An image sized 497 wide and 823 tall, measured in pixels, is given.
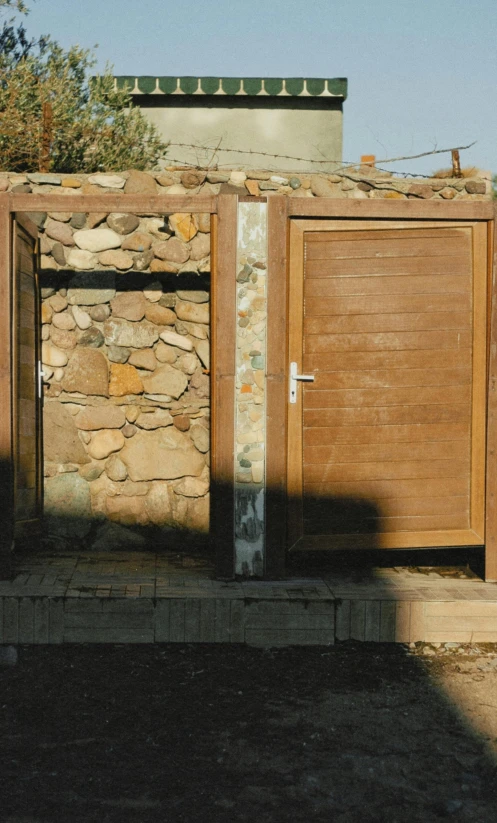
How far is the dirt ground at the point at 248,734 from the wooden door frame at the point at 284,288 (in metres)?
0.78

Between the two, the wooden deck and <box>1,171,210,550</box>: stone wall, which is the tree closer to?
<box>1,171,210,550</box>: stone wall

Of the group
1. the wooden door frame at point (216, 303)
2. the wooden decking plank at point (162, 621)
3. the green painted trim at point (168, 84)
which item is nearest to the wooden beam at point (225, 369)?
the wooden door frame at point (216, 303)

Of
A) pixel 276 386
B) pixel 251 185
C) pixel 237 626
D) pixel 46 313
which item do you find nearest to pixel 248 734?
pixel 237 626

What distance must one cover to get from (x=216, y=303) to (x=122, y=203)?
71cm

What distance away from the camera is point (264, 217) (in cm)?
471

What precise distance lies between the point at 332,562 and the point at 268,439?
1.30 m

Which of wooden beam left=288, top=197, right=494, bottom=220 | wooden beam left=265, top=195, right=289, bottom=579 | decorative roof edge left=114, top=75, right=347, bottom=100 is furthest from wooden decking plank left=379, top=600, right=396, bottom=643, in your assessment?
decorative roof edge left=114, top=75, right=347, bottom=100

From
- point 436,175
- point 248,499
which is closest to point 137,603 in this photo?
point 248,499

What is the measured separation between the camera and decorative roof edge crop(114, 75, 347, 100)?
11.4 m

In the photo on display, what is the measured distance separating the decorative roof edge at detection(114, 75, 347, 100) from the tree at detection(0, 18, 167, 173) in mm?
1893

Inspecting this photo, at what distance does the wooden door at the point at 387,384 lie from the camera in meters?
4.82

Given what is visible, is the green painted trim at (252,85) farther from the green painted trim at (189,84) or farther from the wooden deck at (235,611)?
the wooden deck at (235,611)

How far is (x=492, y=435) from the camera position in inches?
193

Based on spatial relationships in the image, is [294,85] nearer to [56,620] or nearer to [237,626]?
[237,626]
